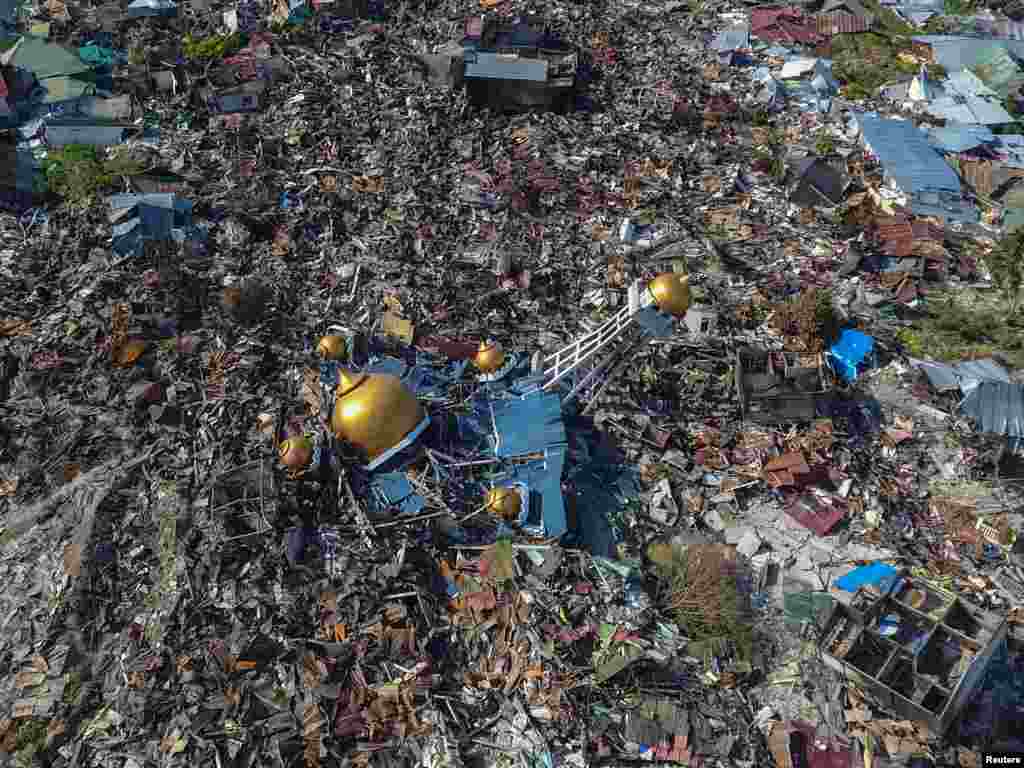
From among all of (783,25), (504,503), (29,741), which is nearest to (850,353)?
(504,503)

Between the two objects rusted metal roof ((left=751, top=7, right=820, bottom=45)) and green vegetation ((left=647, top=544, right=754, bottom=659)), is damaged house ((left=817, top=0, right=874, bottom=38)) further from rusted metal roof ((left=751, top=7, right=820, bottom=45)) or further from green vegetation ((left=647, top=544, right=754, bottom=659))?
green vegetation ((left=647, top=544, right=754, bottom=659))

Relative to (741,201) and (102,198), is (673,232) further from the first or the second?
(102,198)

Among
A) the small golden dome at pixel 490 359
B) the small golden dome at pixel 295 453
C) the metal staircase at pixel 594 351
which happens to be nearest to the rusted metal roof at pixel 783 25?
the metal staircase at pixel 594 351

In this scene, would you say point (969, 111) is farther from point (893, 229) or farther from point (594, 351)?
point (594, 351)

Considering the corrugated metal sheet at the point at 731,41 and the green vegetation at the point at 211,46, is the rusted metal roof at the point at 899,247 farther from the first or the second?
the green vegetation at the point at 211,46

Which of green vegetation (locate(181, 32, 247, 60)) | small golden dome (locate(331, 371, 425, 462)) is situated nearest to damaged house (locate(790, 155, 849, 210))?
small golden dome (locate(331, 371, 425, 462))

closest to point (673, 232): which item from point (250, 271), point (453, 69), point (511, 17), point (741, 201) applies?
point (741, 201)
